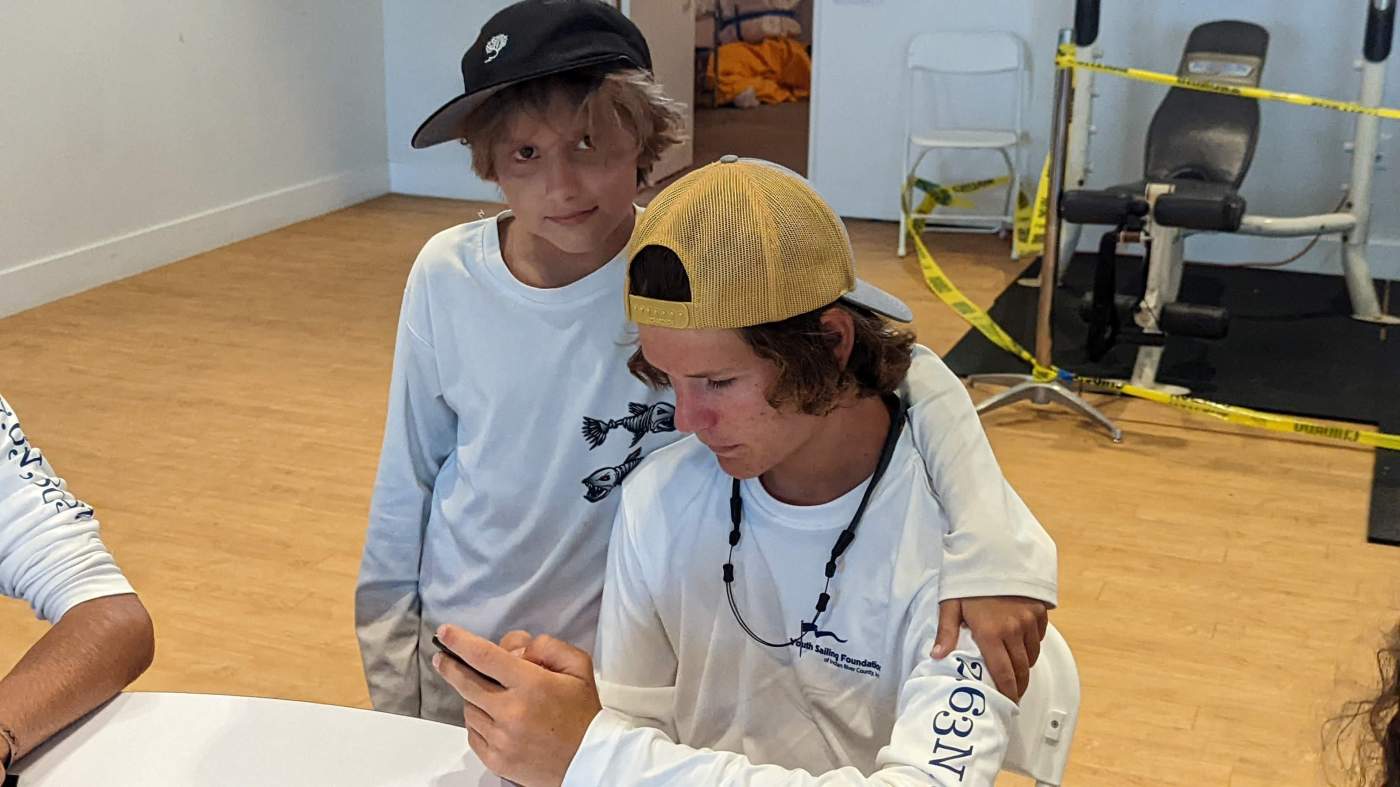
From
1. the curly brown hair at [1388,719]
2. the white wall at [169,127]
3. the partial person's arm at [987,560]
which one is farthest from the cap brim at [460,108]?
the white wall at [169,127]

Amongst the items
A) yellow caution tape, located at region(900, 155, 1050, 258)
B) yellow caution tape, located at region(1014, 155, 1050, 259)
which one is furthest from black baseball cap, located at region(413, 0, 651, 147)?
yellow caution tape, located at region(900, 155, 1050, 258)

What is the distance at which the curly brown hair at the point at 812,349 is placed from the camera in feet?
4.11

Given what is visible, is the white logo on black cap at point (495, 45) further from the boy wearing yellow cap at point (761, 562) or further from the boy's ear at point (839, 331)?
the boy's ear at point (839, 331)

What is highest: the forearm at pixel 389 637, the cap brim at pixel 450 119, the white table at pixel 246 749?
the cap brim at pixel 450 119

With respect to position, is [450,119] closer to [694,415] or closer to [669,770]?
[694,415]

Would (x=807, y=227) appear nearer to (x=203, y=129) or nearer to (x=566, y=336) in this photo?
(x=566, y=336)

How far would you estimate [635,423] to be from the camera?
1651 mm

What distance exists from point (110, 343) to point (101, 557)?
147 inches

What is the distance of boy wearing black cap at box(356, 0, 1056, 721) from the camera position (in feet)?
4.98

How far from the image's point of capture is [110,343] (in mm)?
4914

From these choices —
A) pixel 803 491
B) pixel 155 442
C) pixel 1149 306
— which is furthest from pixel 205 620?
pixel 1149 306

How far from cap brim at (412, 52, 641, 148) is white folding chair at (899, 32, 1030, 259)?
4.71m

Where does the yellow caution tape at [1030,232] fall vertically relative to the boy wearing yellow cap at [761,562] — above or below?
below

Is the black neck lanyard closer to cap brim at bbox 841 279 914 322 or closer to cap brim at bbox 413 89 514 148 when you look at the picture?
cap brim at bbox 841 279 914 322
